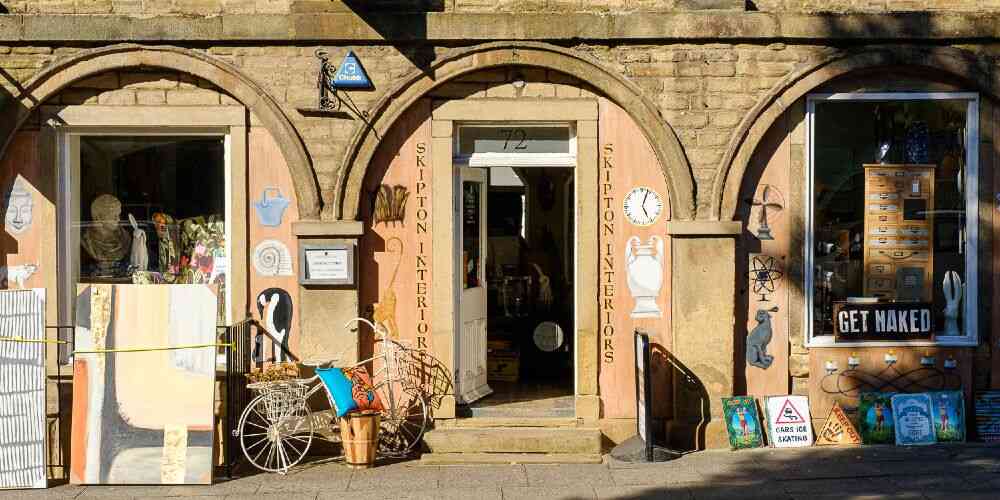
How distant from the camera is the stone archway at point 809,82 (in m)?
9.65

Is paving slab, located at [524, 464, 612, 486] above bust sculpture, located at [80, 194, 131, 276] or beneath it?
beneath

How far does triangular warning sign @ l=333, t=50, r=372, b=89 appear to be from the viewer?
31.0ft

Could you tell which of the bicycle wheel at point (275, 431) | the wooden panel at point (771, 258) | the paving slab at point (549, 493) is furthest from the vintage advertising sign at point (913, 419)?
the bicycle wheel at point (275, 431)

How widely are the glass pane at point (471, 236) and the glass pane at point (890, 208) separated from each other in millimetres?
3076

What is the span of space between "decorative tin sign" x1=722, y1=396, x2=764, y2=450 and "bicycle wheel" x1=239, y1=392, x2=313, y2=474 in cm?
352

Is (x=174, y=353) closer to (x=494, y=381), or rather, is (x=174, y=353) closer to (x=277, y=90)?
(x=277, y=90)

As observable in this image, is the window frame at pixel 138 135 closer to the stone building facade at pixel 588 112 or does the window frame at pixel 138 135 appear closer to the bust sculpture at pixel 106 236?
the stone building facade at pixel 588 112

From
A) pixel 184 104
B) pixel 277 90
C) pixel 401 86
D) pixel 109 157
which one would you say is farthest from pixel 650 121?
pixel 109 157

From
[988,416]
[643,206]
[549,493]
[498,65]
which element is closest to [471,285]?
[643,206]

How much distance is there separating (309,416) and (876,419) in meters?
4.84

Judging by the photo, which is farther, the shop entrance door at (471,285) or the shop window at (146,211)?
the shop entrance door at (471,285)

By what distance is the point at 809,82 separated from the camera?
9.67 meters

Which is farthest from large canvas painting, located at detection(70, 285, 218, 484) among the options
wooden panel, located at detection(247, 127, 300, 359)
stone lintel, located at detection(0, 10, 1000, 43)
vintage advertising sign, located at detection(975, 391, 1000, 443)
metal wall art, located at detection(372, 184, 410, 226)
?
vintage advertising sign, located at detection(975, 391, 1000, 443)

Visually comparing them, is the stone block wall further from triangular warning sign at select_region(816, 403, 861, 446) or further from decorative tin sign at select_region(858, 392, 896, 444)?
triangular warning sign at select_region(816, 403, 861, 446)
